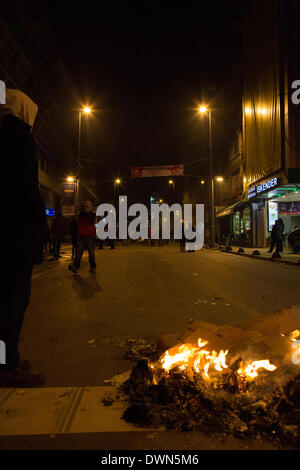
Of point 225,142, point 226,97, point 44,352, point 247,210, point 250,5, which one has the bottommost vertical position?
point 44,352

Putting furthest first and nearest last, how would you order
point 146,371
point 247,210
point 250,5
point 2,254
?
point 247,210 → point 250,5 → point 2,254 → point 146,371

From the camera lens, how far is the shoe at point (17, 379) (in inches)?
109

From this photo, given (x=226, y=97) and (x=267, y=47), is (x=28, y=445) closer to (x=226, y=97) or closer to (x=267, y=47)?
(x=267, y=47)

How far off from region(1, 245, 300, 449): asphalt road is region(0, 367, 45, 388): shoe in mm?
121

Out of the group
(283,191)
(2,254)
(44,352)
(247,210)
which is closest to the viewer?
(2,254)

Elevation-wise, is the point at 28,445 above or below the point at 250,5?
below

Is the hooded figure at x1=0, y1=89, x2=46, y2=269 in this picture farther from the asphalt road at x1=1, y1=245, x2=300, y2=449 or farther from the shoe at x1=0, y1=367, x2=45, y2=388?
the asphalt road at x1=1, y1=245, x2=300, y2=449

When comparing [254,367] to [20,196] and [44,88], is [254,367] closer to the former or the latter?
[20,196]

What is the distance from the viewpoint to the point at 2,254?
279 centimetres

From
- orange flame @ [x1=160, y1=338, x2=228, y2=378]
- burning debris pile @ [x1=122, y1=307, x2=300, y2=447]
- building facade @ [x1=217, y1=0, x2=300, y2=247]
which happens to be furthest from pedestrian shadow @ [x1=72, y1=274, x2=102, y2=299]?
building facade @ [x1=217, y1=0, x2=300, y2=247]

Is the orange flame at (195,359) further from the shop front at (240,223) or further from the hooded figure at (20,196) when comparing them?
the shop front at (240,223)

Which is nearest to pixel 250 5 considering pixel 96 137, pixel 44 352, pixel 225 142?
pixel 225 142

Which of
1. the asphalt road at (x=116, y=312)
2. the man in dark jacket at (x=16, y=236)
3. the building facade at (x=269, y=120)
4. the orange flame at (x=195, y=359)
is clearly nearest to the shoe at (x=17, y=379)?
the man in dark jacket at (x=16, y=236)
